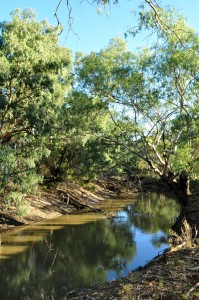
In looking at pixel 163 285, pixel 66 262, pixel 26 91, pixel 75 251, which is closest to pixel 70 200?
pixel 75 251

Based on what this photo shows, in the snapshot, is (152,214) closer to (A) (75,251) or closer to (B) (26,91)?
(A) (75,251)

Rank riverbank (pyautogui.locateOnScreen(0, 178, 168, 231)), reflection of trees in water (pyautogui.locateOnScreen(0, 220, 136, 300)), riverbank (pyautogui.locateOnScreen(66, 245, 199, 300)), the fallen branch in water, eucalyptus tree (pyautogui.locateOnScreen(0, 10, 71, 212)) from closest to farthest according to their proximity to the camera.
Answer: riverbank (pyautogui.locateOnScreen(66, 245, 199, 300))
reflection of trees in water (pyautogui.locateOnScreen(0, 220, 136, 300))
eucalyptus tree (pyautogui.locateOnScreen(0, 10, 71, 212))
riverbank (pyautogui.locateOnScreen(0, 178, 168, 231))
the fallen branch in water

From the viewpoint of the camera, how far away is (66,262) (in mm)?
13844

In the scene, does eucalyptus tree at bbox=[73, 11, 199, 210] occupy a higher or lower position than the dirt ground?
higher

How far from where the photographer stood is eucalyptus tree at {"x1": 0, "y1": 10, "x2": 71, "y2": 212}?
1519cm

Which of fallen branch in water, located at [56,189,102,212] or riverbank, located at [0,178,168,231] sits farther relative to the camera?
fallen branch in water, located at [56,189,102,212]

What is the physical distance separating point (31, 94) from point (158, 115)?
19.1 ft

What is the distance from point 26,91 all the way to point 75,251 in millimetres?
7668

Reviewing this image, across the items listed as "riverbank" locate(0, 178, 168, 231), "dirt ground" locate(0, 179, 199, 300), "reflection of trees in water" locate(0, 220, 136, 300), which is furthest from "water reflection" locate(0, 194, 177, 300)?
"dirt ground" locate(0, 179, 199, 300)

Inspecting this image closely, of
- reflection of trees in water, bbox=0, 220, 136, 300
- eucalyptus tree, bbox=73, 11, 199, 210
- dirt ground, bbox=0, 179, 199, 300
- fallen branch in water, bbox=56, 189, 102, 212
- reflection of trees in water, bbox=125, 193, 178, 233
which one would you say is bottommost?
reflection of trees in water, bbox=0, 220, 136, 300

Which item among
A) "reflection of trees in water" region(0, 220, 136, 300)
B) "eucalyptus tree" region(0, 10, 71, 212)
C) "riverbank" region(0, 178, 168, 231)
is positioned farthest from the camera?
"riverbank" region(0, 178, 168, 231)

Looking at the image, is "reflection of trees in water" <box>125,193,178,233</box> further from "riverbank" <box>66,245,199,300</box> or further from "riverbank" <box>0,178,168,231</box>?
"riverbank" <box>66,245,199,300</box>

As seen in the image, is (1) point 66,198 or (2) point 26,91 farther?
(1) point 66,198

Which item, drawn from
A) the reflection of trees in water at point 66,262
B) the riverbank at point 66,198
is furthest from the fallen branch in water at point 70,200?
the reflection of trees in water at point 66,262
